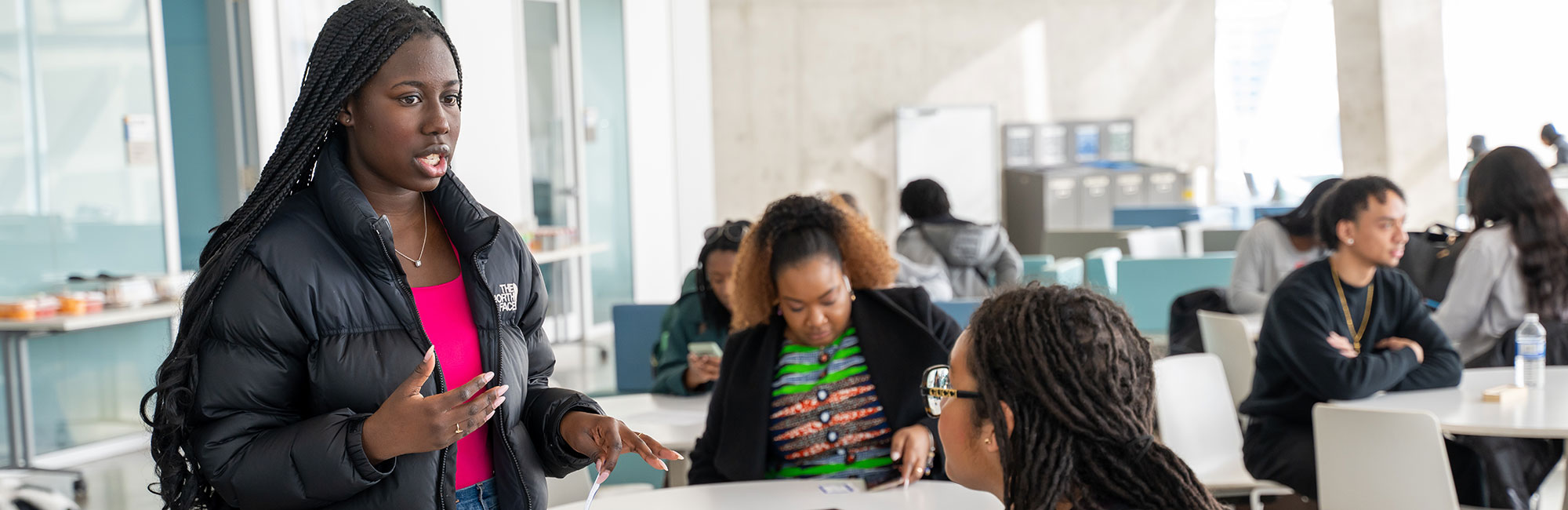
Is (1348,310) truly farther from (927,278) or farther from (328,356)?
(328,356)

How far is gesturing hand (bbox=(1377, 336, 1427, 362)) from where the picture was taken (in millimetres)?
3404

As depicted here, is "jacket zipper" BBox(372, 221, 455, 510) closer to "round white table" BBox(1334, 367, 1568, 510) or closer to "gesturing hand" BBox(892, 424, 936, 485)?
"gesturing hand" BBox(892, 424, 936, 485)

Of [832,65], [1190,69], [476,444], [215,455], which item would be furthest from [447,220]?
[1190,69]

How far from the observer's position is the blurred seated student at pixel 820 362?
2.66 m

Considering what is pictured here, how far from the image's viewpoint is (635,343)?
464cm

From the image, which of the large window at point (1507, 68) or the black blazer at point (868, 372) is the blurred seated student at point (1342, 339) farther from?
the large window at point (1507, 68)

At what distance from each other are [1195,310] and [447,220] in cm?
423

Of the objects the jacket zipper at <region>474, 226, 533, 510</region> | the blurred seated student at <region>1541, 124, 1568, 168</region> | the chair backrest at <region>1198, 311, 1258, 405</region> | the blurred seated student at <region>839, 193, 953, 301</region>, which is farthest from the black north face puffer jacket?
the blurred seated student at <region>1541, 124, 1568, 168</region>

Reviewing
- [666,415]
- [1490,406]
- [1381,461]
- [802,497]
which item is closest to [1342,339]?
[1490,406]

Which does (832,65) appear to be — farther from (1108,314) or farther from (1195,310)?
(1108,314)

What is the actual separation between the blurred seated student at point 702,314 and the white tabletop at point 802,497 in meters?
1.34

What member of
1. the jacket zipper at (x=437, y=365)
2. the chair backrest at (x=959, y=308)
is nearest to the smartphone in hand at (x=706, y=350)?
the chair backrest at (x=959, y=308)

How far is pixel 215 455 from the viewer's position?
1.33 metres

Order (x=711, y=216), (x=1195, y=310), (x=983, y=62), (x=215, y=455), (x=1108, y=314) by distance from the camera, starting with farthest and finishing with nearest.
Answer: (x=983, y=62) → (x=711, y=216) → (x=1195, y=310) → (x=1108, y=314) → (x=215, y=455)
